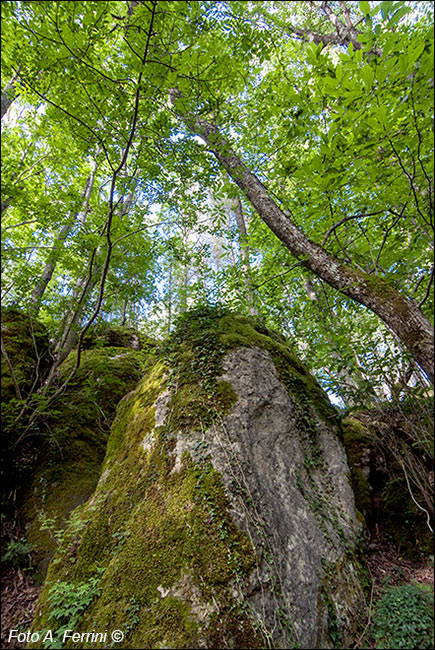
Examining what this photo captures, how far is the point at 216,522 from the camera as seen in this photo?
2.46m

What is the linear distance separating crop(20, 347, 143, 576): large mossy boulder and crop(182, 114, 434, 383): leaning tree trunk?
Answer: 3.55m

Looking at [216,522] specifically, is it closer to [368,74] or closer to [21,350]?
[368,74]

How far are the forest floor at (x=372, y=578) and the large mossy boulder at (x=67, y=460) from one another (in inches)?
9.6

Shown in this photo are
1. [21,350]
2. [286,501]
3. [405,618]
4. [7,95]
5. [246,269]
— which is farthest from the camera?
[246,269]

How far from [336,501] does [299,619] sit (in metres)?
1.66

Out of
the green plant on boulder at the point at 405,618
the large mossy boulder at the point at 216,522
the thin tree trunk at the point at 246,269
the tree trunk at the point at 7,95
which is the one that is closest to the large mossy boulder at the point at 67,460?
the large mossy boulder at the point at 216,522

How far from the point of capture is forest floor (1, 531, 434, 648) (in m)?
2.81

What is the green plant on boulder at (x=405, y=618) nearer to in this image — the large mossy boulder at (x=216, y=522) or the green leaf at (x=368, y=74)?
the large mossy boulder at (x=216, y=522)

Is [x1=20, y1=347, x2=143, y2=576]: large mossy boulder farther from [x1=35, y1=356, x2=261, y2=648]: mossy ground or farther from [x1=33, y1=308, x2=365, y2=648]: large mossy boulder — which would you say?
[x1=33, y1=308, x2=365, y2=648]: large mossy boulder

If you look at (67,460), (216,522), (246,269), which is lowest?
(216,522)

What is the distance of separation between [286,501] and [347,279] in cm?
275

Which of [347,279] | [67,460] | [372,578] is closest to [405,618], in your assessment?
[372,578]

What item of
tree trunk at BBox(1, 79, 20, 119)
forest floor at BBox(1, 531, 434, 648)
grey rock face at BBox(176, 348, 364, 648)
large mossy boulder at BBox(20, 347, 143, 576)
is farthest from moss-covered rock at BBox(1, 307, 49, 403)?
tree trunk at BBox(1, 79, 20, 119)

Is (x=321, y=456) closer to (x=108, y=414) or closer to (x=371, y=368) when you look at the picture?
(x=371, y=368)
